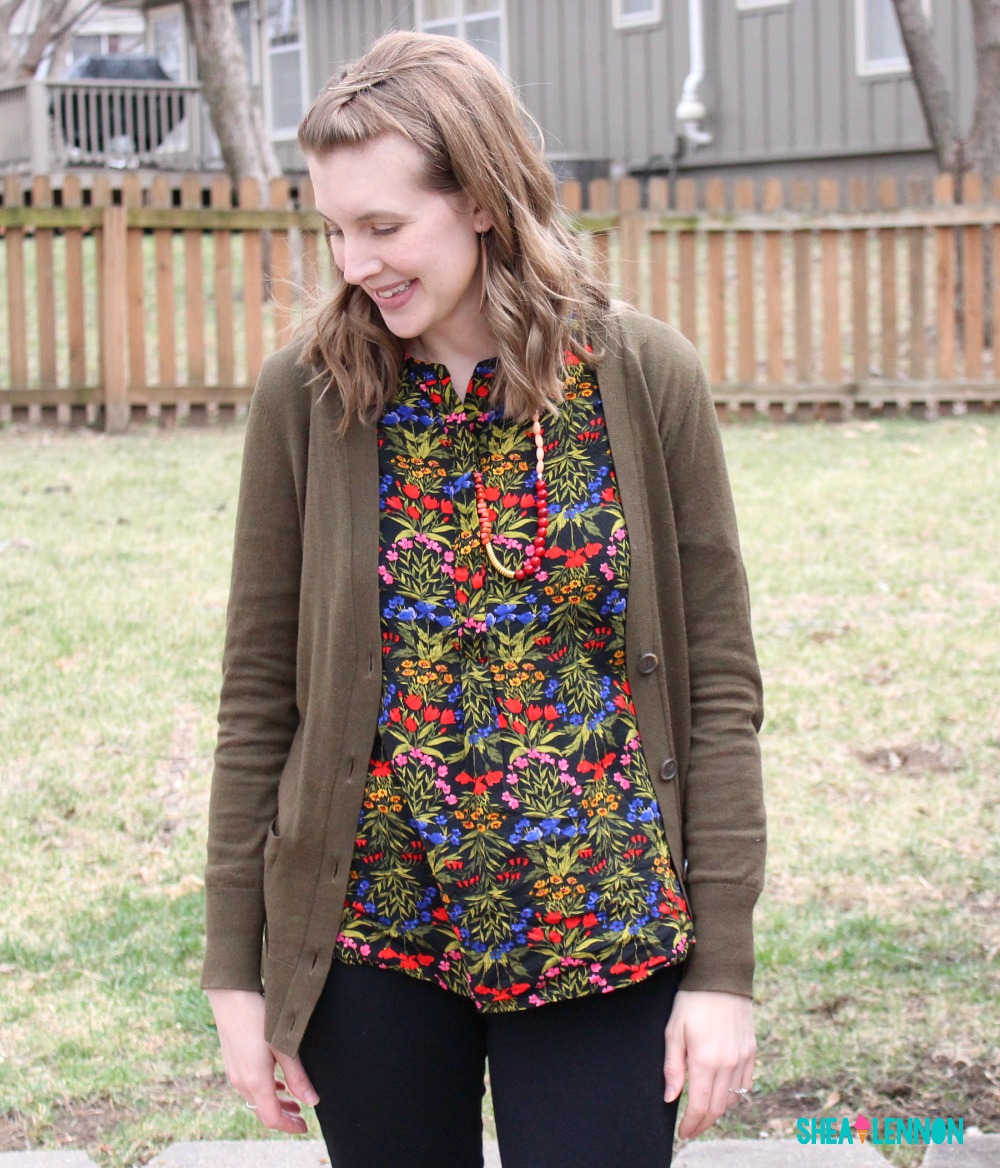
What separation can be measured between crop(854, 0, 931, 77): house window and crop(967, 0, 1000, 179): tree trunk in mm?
5323

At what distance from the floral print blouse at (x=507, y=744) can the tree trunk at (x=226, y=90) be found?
13.7 meters

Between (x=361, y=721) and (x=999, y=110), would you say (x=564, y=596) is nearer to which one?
(x=361, y=721)

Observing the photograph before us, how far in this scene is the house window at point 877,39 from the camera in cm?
1730

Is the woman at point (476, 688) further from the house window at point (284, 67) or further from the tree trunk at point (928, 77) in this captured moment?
the house window at point (284, 67)

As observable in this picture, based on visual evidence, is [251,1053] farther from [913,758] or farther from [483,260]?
[913,758]

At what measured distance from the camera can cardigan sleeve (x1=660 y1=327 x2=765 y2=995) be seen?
1.79 m

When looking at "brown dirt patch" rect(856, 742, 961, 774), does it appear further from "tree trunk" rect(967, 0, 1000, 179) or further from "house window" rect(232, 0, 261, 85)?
"house window" rect(232, 0, 261, 85)

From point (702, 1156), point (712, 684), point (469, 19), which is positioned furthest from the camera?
point (469, 19)

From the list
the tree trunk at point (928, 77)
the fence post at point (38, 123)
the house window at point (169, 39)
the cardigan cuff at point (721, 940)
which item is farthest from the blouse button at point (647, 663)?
the house window at point (169, 39)

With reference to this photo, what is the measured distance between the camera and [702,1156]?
9.50 feet

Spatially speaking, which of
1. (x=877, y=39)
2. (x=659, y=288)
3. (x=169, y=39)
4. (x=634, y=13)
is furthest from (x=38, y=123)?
(x=659, y=288)

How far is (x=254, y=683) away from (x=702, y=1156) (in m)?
1.55

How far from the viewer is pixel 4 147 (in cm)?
2119

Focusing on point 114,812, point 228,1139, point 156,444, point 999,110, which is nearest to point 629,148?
point 999,110
